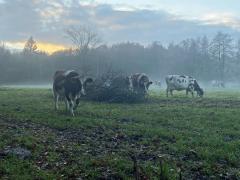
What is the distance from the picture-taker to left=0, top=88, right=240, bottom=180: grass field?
35.7ft

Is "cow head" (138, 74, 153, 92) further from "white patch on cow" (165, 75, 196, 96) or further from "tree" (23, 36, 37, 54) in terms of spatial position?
"tree" (23, 36, 37, 54)

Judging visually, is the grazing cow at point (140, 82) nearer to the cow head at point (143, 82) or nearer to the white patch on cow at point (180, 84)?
the cow head at point (143, 82)

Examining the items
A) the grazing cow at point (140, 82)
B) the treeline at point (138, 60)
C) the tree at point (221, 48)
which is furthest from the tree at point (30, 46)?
the grazing cow at point (140, 82)

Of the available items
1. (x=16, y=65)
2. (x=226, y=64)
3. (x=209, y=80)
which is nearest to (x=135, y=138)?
(x=16, y=65)

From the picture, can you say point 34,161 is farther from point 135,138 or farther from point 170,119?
point 170,119

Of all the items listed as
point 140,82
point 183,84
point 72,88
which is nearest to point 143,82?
point 140,82

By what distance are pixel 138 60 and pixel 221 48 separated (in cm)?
2463

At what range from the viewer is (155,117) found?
2067cm

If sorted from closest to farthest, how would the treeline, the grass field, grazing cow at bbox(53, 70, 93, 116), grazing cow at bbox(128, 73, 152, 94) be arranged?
1. the grass field
2. grazing cow at bbox(53, 70, 93, 116)
3. grazing cow at bbox(128, 73, 152, 94)
4. the treeline

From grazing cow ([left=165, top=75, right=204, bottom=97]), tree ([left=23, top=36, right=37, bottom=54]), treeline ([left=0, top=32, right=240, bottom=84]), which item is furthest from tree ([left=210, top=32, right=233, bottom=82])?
grazing cow ([left=165, top=75, right=204, bottom=97])

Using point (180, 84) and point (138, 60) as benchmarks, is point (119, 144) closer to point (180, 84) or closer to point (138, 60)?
point (180, 84)

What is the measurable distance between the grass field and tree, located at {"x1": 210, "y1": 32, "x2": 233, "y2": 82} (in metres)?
93.5

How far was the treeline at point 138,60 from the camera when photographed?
314ft

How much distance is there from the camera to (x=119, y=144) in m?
14.1
